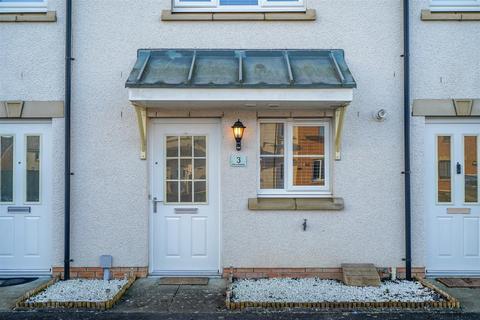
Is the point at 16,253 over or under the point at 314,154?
under

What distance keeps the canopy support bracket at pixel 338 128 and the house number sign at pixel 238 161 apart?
1.43 meters

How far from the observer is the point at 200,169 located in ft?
23.0

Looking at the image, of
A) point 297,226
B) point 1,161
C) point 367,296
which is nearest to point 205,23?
point 297,226

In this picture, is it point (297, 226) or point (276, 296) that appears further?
point (297, 226)

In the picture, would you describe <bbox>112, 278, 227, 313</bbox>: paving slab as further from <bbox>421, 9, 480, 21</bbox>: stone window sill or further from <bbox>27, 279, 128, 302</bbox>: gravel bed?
<bbox>421, 9, 480, 21</bbox>: stone window sill

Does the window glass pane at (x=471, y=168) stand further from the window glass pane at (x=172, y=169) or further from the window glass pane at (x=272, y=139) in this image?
the window glass pane at (x=172, y=169)

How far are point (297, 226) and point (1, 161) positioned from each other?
485 cm

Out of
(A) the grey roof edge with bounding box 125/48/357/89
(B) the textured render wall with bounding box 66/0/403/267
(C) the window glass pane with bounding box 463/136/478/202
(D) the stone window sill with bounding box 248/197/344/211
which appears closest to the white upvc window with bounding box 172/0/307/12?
(B) the textured render wall with bounding box 66/0/403/267

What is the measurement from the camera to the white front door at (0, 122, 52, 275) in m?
6.91

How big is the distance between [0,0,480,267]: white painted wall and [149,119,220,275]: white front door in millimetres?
255

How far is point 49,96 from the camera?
679cm

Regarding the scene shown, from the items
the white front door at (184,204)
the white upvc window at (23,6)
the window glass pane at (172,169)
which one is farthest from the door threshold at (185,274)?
the white upvc window at (23,6)

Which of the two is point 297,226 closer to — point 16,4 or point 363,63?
point 363,63

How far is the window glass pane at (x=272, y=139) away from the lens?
6.94 metres
